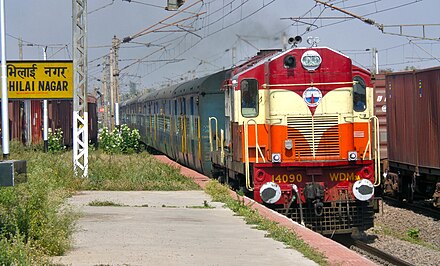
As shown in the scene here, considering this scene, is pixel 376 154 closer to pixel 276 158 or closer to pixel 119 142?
pixel 276 158

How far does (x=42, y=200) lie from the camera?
405 inches

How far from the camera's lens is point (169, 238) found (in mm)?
11453

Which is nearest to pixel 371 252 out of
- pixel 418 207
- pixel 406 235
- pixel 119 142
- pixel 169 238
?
pixel 406 235

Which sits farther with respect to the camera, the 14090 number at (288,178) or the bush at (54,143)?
the bush at (54,143)

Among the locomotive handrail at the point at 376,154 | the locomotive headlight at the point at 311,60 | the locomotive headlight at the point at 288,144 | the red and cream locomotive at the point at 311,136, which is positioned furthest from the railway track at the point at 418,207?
the locomotive headlight at the point at 311,60

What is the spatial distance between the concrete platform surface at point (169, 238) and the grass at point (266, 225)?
0.14 meters

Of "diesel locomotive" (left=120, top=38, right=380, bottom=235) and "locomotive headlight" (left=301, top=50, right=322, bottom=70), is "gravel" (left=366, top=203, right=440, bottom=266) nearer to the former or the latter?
"diesel locomotive" (left=120, top=38, right=380, bottom=235)

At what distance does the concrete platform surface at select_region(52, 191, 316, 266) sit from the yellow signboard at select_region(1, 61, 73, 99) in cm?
727

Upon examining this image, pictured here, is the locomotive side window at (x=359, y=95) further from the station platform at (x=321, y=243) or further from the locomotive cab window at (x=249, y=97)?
the station platform at (x=321, y=243)

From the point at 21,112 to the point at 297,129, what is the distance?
85.6ft

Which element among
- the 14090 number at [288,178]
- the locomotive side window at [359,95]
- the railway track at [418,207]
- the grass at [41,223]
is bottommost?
the railway track at [418,207]

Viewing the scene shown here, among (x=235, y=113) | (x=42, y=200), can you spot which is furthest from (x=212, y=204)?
(x=42, y=200)

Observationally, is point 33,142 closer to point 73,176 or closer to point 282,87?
point 73,176

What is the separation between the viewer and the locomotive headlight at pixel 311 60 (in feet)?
48.9
